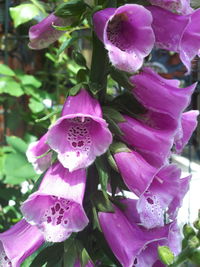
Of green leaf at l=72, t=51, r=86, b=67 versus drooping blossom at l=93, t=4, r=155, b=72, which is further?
green leaf at l=72, t=51, r=86, b=67

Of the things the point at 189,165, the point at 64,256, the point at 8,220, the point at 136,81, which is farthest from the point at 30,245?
the point at 8,220

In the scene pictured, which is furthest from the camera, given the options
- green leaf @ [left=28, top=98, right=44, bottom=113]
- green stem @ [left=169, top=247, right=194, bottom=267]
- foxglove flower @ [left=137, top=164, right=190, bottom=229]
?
green leaf @ [left=28, top=98, right=44, bottom=113]

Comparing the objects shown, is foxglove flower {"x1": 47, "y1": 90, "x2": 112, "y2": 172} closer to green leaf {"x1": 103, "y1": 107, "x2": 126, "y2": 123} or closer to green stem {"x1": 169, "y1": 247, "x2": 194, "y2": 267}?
green leaf {"x1": 103, "y1": 107, "x2": 126, "y2": 123}

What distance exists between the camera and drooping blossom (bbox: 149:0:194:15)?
600mm

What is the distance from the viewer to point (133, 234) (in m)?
0.65

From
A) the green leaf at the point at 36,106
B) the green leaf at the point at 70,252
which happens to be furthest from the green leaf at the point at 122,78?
the green leaf at the point at 36,106

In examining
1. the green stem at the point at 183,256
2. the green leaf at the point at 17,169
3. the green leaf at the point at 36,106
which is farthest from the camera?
the green leaf at the point at 36,106

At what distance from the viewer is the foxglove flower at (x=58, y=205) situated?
1.95ft

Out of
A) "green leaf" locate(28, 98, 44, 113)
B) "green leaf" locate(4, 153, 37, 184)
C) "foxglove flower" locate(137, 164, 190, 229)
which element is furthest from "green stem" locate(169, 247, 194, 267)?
"green leaf" locate(28, 98, 44, 113)

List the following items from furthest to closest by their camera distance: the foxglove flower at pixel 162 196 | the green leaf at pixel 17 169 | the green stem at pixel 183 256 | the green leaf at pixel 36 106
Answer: the green leaf at pixel 36 106 < the green leaf at pixel 17 169 < the foxglove flower at pixel 162 196 < the green stem at pixel 183 256

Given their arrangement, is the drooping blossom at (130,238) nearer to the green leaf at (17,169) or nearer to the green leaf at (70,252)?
the green leaf at (70,252)

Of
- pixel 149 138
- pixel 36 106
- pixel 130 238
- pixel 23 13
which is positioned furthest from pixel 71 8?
pixel 36 106

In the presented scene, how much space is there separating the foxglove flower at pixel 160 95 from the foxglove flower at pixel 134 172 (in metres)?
0.08

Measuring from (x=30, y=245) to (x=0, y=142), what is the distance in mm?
1458
